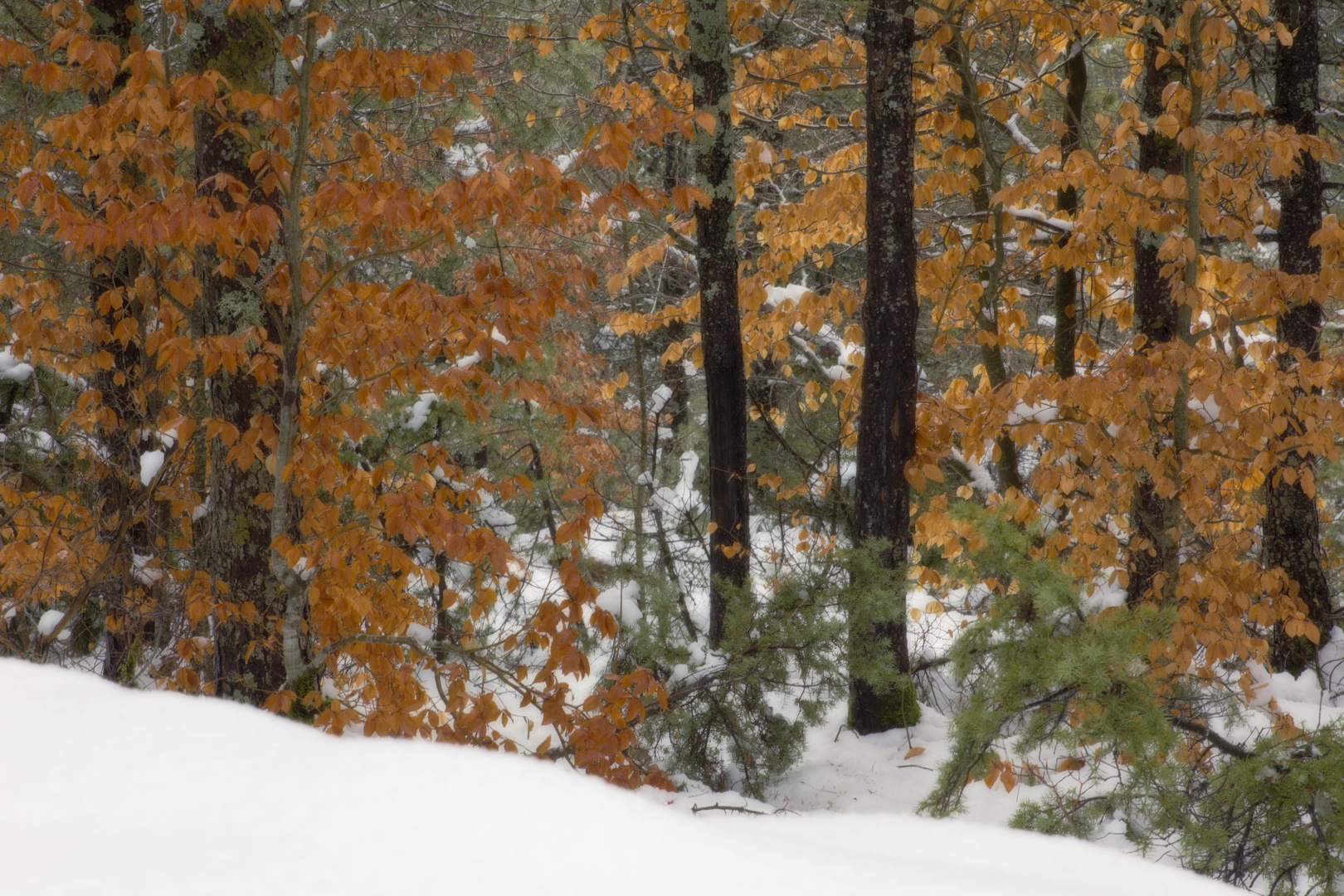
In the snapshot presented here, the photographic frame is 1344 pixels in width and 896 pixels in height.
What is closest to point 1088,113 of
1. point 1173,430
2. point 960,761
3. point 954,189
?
point 954,189

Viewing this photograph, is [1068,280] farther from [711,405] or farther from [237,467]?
[237,467]

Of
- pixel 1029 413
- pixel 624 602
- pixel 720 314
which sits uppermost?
pixel 720 314

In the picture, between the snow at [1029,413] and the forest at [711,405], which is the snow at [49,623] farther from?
the snow at [1029,413]

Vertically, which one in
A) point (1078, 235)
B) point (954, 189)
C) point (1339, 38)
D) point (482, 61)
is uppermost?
point (1339, 38)

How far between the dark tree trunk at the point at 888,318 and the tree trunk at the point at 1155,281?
4.90 feet

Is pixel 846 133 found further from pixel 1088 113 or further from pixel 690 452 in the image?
pixel 690 452

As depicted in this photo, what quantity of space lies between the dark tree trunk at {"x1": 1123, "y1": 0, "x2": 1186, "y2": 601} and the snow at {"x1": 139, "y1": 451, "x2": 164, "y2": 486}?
5.75 metres

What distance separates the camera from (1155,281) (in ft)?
18.8

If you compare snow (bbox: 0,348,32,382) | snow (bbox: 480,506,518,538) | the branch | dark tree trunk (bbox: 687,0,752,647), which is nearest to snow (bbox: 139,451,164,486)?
snow (bbox: 0,348,32,382)

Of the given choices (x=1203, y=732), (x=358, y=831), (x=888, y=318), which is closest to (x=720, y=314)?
(x=888, y=318)

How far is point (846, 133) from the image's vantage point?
827 cm

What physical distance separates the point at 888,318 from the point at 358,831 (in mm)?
5064

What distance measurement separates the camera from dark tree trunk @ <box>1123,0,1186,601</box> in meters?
5.54

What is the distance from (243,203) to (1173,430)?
526cm
